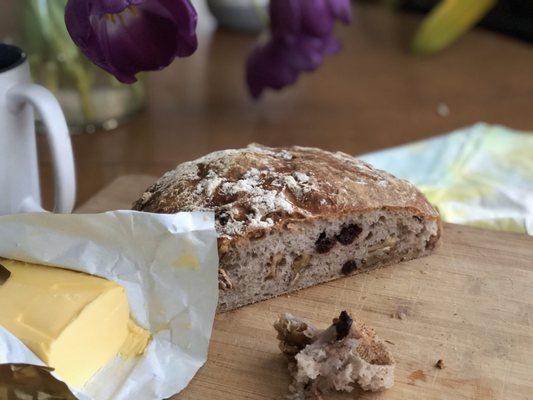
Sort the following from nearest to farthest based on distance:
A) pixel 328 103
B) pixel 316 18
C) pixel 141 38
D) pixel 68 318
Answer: pixel 68 318, pixel 141 38, pixel 316 18, pixel 328 103

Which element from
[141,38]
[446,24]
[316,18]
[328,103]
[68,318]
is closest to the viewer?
[68,318]

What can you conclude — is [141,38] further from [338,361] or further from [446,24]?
[446,24]

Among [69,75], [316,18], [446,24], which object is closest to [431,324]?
[316,18]

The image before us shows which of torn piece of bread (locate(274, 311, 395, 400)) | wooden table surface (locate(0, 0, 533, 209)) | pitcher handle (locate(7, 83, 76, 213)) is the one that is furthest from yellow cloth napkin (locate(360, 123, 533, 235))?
pitcher handle (locate(7, 83, 76, 213))

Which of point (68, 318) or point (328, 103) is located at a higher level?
point (68, 318)

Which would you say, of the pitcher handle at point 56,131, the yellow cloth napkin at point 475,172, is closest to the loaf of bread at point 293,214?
the pitcher handle at point 56,131

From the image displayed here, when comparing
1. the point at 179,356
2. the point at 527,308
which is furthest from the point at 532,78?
the point at 179,356

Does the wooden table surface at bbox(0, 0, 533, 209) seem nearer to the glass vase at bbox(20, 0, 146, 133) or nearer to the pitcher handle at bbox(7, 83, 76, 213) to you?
the glass vase at bbox(20, 0, 146, 133)

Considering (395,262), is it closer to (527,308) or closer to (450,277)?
(450,277)
